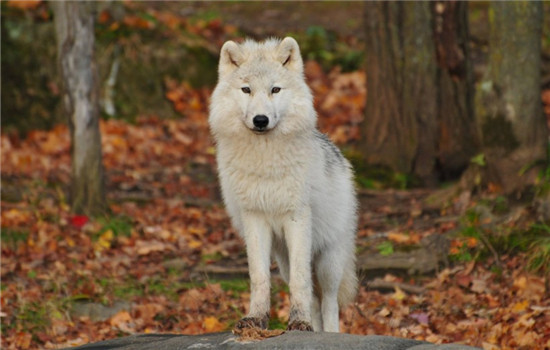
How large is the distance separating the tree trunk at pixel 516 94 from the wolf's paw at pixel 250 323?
13.5ft

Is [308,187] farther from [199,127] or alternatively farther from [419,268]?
[199,127]

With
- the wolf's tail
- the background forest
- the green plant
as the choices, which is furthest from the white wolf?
the green plant

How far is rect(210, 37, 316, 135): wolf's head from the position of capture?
5.96m

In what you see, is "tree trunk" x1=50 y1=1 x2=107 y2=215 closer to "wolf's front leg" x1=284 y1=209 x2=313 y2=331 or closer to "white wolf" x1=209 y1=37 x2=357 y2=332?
"white wolf" x1=209 y1=37 x2=357 y2=332

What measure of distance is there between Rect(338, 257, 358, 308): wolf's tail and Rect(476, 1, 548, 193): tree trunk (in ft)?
9.05

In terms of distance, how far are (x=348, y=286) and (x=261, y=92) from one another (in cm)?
205

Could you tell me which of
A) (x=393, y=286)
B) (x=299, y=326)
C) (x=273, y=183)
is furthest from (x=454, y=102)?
(x=299, y=326)

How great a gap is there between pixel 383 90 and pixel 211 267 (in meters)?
4.13

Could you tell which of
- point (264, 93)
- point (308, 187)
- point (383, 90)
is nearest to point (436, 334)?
point (308, 187)

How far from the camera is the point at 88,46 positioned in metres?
10.8

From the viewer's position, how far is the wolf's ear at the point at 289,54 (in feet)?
20.5

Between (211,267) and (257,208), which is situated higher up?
(257,208)

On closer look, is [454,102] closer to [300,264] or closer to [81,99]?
[81,99]

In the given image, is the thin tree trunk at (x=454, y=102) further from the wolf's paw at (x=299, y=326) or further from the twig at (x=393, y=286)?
the wolf's paw at (x=299, y=326)
